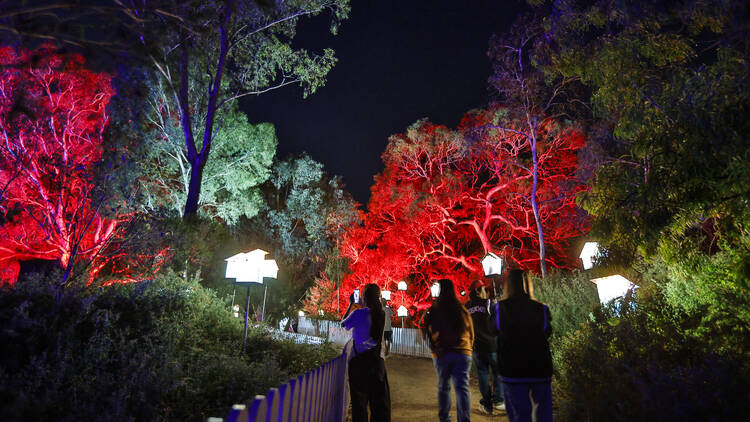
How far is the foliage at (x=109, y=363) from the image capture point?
9.74 feet

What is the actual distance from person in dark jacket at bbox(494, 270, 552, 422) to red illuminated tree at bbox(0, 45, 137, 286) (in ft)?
29.7

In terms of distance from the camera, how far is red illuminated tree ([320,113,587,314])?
53.9 feet

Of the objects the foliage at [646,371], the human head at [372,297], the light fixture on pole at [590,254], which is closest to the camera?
the foliage at [646,371]

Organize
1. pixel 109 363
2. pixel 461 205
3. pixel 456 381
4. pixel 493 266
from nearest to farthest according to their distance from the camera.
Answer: pixel 109 363
pixel 456 381
pixel 493 266
pixel 461 205

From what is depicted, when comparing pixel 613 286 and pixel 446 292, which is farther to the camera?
pixel 613 286

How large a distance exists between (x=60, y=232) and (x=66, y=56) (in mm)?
7751

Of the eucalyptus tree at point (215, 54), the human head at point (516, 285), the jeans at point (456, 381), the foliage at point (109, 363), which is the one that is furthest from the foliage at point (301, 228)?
the human head at point (516, 285)

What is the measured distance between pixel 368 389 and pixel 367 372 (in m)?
0.18

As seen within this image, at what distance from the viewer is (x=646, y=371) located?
3.55 m

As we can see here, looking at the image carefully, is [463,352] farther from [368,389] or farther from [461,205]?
[461,205]

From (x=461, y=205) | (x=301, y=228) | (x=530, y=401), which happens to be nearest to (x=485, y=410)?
(x=530, y=401)

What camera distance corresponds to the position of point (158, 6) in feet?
15.9

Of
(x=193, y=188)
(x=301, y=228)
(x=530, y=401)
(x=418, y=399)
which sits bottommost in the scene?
(x=418, y=399)

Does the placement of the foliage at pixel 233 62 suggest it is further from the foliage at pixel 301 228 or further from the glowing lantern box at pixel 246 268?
the foliage at pixel 301 228
